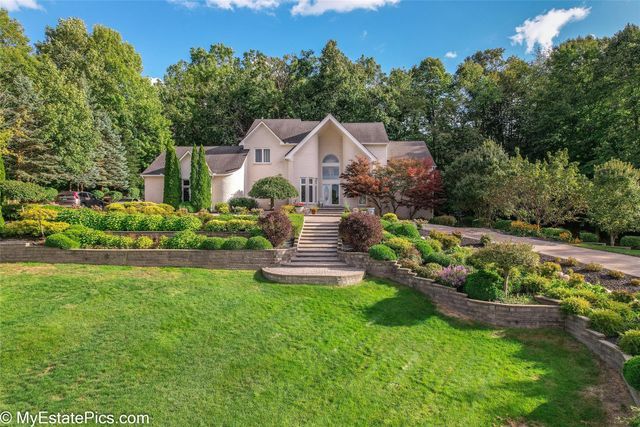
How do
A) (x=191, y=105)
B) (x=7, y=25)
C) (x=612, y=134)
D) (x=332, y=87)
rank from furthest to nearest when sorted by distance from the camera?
(x=191, y=105), (x=332, y=87), (x=7, y=25), (x=612, y=134)

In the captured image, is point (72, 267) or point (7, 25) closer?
point (72, 267)

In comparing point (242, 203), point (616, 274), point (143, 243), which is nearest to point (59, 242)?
point (143, 243)

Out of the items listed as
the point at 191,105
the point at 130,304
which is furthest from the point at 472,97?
the point at 130,304

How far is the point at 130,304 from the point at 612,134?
34.1 metres

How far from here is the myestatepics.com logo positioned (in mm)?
5766

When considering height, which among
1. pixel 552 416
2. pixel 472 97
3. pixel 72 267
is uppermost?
pixel 472 97

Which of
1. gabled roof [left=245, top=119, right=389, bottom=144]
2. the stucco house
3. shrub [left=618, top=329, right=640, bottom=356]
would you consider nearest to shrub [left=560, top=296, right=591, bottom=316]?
shrub [left=618, top=329, right=640, bottom=356]

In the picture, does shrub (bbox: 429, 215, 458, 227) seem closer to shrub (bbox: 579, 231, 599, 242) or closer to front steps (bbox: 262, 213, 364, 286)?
shrub (bbox: 579, 231, 599, 242)

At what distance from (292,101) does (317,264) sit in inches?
1255

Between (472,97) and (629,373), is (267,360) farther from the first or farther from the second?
(472,97)

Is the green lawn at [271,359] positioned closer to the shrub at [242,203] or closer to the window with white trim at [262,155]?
the shrub at [242,203]

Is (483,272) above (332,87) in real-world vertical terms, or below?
below

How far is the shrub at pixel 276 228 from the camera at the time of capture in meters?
14.6

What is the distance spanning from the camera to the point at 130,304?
31.9ft
